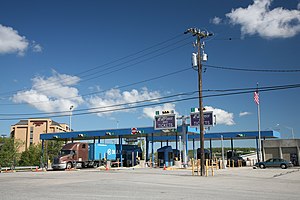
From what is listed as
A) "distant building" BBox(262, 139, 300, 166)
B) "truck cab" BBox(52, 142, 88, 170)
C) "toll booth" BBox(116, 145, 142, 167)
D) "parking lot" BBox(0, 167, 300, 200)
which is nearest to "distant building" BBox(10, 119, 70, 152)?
"toll booth" BBox(116, 145, 142, 167)

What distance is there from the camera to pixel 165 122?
140 ft

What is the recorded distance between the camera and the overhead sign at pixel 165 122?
42.2m

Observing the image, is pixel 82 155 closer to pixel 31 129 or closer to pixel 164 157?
pixel 164 157

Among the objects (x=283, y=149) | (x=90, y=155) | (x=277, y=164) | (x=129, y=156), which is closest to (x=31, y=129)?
(x=129, y=156)

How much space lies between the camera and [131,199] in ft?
39.2

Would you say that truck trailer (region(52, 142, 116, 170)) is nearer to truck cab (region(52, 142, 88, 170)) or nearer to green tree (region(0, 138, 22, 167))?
truck cab (region(52, 142, 88, 170))

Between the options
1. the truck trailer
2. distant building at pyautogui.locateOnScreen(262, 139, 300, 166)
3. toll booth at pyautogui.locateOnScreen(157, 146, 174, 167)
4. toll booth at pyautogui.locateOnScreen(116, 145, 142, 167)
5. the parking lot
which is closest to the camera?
the parking lot

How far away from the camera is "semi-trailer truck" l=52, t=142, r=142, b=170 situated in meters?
38.7

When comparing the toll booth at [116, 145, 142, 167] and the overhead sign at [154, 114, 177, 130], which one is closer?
the overhead sign at [154, 114, 177, 130]

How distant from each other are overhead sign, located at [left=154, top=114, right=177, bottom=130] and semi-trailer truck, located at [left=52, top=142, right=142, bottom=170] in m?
8.23

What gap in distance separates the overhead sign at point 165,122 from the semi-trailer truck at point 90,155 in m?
8.23

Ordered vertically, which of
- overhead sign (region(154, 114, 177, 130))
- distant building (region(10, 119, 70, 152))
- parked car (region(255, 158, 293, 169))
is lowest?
parked car (region(255, 158, 293, 169))

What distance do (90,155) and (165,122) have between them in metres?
11.0

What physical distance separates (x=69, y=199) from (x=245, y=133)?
39.8 metres
